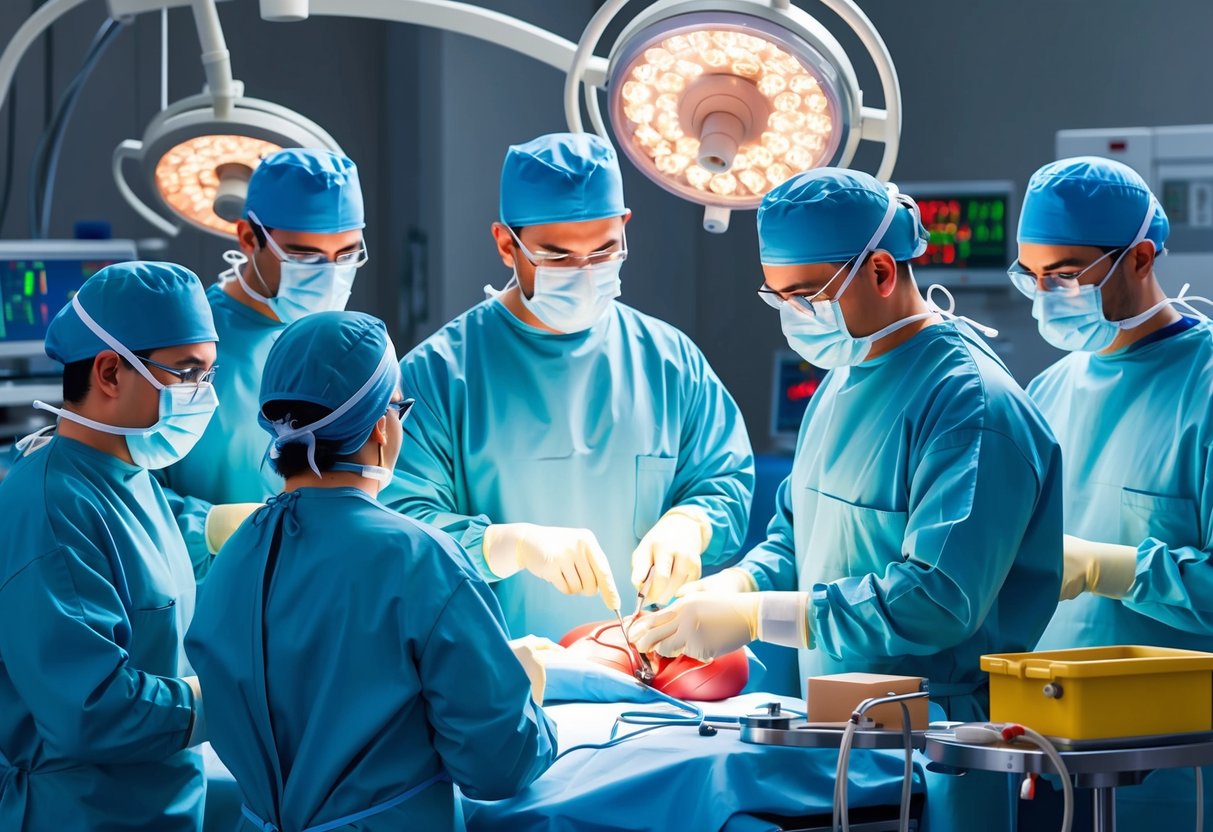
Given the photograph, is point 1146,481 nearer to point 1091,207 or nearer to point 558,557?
point 1091,207

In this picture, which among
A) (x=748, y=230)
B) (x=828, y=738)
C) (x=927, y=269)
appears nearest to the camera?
(x=828, y=738)

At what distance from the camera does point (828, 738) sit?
5.65 ft

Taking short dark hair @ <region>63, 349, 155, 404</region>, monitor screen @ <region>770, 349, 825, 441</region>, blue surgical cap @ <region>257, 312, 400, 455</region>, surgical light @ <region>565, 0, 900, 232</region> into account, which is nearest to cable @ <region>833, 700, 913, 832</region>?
blue surgical cap @ <region>257, 312, 400, 455</region>

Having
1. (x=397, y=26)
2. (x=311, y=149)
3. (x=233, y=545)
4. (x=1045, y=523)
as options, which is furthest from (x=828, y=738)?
(x=397, y=26)

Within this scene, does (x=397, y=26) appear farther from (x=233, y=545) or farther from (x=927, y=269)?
(x=233, y=545)

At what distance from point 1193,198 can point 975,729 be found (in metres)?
2.72

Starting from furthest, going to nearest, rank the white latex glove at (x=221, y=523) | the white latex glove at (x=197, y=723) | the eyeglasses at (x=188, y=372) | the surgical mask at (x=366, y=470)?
the white latex glove at (x=221, y=523)
the eyeglasses at (x=188, y=372)
the white latex glove at (x=197, y=723)
the surgical mask at (x=366, y=470)

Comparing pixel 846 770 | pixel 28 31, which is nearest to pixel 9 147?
pixel 28 31

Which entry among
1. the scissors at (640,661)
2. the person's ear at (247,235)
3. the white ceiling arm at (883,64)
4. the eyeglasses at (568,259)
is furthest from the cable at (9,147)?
the white ceiling arm at (883,64)

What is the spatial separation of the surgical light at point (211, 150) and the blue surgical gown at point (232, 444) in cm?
29

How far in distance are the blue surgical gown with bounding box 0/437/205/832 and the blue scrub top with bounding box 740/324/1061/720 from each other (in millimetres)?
920

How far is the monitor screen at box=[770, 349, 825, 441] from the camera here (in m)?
4.45

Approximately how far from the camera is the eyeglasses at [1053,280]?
2.40 metres

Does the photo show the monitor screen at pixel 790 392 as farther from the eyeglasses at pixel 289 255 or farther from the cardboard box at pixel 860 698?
the cardboard box at pixel 860 698
